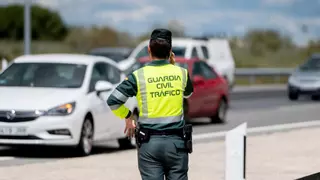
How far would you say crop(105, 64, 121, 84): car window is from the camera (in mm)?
17125

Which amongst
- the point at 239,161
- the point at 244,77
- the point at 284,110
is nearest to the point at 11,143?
the point at 239,161

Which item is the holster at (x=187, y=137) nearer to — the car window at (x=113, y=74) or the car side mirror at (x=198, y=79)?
the car window at (x=113, y=74)

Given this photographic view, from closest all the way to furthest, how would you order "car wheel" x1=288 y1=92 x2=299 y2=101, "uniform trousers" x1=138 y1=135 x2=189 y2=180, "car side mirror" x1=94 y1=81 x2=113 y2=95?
"uniform trousers" x1=138 y1=135 x2=189 y2=180
"car side mirror" x1=94 y1=81 x2=113 y2=95
"car wheel" x1=288 y1=92 x2=299 y2=101

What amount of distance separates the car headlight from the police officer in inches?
273

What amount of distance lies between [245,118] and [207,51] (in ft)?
30.8

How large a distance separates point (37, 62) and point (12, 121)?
1901mm

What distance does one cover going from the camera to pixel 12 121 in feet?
48.8

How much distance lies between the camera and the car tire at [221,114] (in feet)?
75.7

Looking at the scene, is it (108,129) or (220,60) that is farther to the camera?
(220,60)

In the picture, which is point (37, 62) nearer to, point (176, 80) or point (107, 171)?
point (107, 171)

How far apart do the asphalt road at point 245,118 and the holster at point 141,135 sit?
20.9 ft

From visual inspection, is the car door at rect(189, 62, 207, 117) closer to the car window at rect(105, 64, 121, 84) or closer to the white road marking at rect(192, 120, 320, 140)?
the white road marking at rect(192, 120, 320, 140)

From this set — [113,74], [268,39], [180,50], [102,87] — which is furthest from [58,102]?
[268,39]

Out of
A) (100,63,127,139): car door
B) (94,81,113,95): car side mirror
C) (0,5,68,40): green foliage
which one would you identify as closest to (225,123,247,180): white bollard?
(94,81,113,95): car side mirror
